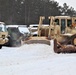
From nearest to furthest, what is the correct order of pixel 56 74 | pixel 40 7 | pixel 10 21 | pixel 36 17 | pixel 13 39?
pixel 56 74 < pixel 13 39 < pixel 10 21 < pixel 36 17 < pixel 40 7

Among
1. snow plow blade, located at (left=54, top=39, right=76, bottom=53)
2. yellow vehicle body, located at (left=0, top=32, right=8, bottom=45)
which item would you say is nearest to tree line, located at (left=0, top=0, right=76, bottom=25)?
yellow vehicle body, located at (left=0, top=32, right=8, bottom=45)

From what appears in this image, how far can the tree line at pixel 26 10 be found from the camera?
3108 inches

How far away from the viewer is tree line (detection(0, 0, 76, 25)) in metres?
78.9

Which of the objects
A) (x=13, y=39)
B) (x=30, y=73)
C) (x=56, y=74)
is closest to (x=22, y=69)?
(x=30, y=73)

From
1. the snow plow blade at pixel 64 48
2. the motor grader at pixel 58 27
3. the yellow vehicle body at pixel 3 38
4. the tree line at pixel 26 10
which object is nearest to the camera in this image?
the snow plow blade at pixel 64 48

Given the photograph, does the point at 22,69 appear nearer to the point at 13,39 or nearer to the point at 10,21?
the point at 13,39

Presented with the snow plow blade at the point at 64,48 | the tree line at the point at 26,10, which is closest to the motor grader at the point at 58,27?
the snow plow blade at the point at 64,48

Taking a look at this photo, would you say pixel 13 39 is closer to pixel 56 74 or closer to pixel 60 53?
pixel 60 53

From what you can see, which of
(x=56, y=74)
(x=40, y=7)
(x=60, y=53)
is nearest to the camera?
(x=56, y=74)

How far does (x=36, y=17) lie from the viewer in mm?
86625

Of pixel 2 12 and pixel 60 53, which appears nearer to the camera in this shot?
pixel 60 53

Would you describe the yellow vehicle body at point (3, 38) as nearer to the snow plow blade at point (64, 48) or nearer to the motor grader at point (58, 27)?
the motor grader at point (58, 27)

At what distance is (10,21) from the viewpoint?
3061 inches

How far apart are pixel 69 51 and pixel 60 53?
539 mm
